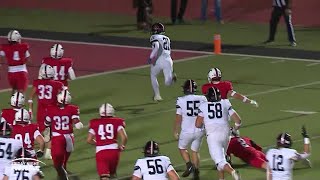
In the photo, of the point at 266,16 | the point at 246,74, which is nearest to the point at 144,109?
the point at 246,74

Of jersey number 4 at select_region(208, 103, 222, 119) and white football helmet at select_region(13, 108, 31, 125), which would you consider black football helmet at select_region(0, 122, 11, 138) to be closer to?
white football helmet at select_region(13, 108, 31, 125)

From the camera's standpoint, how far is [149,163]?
56.8 ft

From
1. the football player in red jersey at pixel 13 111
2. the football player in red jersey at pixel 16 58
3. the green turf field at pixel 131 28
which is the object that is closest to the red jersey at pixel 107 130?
the football player in red jersey at pixel 13 111

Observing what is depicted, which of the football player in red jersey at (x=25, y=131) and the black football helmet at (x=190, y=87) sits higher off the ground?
the black football helmet at (x=190, y=87)

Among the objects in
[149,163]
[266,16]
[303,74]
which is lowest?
[149,163]

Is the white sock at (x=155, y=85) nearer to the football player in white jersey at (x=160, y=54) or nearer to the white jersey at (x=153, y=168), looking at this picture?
the football player in white jersey at (x=160, y=54)

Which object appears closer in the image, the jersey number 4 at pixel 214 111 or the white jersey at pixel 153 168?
the white jersey at pixel 153 168

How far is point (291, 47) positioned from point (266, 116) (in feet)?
31.3

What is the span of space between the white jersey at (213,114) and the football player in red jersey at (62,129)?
2.19 meters

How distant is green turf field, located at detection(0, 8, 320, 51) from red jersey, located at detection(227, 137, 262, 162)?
13.9m

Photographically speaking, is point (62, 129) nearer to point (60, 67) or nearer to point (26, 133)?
point (26, 133)

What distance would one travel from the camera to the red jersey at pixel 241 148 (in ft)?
70.1

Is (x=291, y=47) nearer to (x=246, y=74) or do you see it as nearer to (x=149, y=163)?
(x=246, y=74)

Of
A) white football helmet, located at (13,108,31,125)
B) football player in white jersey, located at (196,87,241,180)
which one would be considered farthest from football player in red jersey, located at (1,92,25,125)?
football player in white jersey, located at (196,87,241,180)
